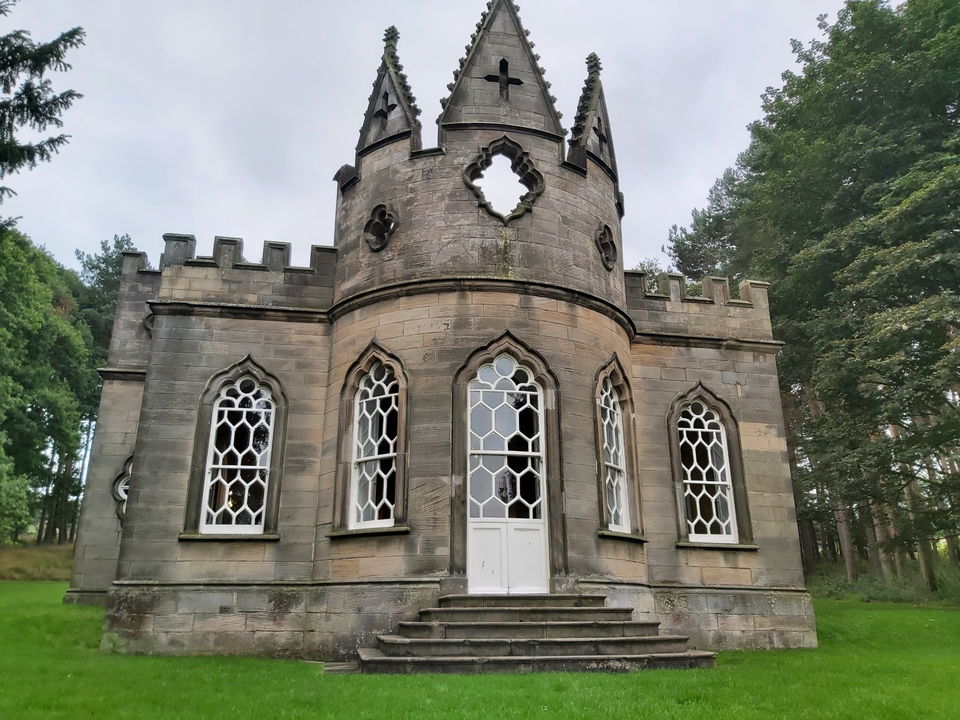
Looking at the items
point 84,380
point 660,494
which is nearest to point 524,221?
point 660,494

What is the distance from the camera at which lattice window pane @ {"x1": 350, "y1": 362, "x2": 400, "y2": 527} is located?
11461 millimetres

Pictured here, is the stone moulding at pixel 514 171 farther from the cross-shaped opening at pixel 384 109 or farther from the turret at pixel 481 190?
the cross-shaped opening at pixel 384 109

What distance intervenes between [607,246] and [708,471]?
184 inches

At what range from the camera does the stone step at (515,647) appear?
8695 millimetres

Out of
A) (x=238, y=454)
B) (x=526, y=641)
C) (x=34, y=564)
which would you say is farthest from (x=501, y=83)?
(x=34, y=564)

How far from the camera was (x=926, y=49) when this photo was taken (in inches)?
893

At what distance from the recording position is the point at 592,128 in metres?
14.3

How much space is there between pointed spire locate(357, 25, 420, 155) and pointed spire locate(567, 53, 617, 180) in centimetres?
302

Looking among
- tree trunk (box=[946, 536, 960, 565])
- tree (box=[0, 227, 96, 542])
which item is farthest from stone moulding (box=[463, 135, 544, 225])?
tree trunk (box=[946, 536, 960, 565])

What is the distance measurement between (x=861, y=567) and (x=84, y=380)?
3917 cm

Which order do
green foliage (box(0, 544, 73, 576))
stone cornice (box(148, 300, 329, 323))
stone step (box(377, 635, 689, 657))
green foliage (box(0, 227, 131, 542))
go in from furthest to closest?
green foliage (box(0, 544, 73, 576)), green foliage (box(0, 227, 131, 542)), stone cornice (box(148, 300, 329, 323)), stone step (box(377, 635, 689, 657))

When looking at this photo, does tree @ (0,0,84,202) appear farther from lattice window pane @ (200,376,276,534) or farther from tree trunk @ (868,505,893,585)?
tree trunk @ (868,505,893,585)

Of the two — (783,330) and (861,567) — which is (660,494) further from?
(861,567)

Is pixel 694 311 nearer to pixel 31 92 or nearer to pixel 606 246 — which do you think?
pixel 606 246
